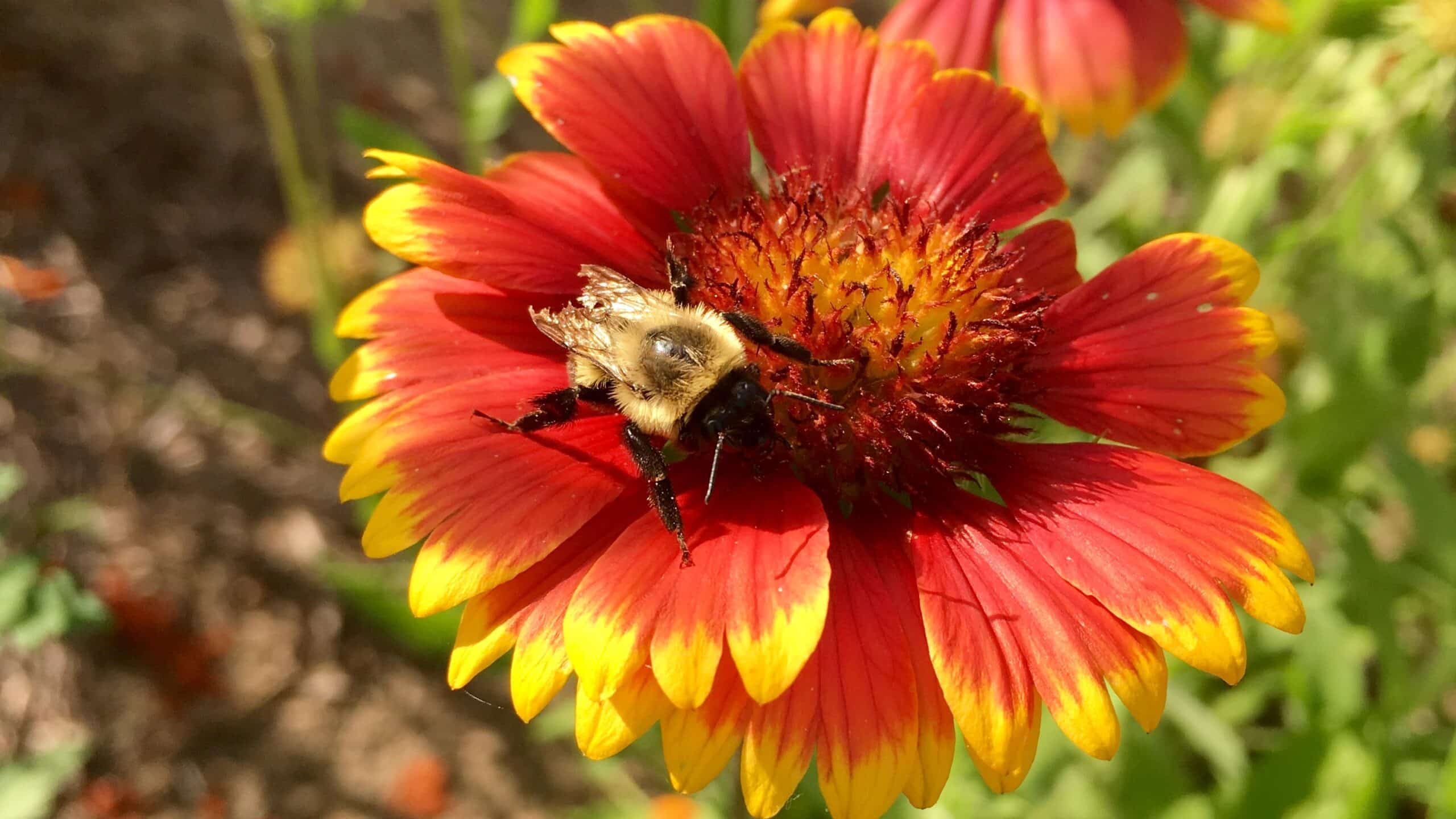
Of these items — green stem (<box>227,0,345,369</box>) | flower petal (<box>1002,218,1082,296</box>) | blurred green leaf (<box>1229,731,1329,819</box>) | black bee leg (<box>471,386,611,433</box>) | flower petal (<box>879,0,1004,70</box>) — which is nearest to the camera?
black bee leg (<box>471,386,611,433</box>)

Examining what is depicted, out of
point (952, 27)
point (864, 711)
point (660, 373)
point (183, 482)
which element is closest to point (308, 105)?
point (183, 482)

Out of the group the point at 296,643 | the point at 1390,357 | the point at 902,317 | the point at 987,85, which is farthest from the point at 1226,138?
the point at 296,643

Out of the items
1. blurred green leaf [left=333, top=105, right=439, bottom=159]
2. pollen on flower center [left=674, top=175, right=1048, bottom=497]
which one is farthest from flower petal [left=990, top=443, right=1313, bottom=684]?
blurred green leaf [left=333, top=105, right=439, bottom=159]

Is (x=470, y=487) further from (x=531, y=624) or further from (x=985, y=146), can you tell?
(x=985, y=146)

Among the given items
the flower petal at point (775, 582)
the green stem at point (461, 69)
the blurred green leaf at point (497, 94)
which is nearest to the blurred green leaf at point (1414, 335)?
the flower petal at point (775, 582)

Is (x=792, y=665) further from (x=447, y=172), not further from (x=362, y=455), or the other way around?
(x=447, y=172)

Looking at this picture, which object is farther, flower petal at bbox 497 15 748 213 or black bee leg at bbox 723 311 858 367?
flower petal at bbox 497 15 748 213

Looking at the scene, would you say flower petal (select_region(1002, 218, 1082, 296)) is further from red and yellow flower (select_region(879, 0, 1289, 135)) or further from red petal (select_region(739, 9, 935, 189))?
red and yellow flower (select_region(879, 0, 1289, 135))

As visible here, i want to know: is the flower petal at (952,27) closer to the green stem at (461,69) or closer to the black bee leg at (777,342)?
the black bee leg at (777,342)
